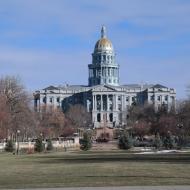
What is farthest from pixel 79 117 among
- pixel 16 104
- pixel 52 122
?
pixel 16 104

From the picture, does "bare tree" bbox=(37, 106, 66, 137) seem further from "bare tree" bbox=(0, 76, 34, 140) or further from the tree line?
"bare tree" bbox=(0, 76, 34, 140)

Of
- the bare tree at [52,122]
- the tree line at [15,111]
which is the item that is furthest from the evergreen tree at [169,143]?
the bare tree at [52,122]

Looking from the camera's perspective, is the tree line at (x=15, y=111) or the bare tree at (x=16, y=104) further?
the bare tree at (x=16, y=104)

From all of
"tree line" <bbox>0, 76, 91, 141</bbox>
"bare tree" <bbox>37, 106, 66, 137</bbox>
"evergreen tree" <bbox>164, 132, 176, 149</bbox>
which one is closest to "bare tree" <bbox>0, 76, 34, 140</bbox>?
"tree line" <bbox>0, 76, 91, 141</bbox>

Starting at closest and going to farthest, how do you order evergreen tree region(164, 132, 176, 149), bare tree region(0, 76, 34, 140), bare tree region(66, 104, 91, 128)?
evergreen tree region(164, 132, 176, 149), bare tree region(0, 76, 34, 140), bare tree region(66, 104, 91, 128)

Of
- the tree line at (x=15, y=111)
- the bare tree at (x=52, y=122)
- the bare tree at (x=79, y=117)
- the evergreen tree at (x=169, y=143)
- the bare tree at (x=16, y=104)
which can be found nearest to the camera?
the evergreen tree at (x=169, y=143)

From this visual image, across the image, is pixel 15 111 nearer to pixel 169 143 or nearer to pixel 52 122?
pixel 169 143

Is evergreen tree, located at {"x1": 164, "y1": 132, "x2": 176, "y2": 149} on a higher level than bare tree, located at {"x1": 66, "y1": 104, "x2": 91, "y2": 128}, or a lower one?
lower

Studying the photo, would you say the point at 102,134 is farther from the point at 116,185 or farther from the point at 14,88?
the point at 116,185

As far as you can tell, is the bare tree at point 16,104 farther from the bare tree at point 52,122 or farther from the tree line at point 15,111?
the bare tree at point 52,122

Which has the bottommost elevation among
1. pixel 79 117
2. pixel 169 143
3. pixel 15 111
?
pixel 169 143

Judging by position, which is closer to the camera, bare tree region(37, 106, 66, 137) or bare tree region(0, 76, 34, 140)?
bare tree region(0, 76, 34, 140)

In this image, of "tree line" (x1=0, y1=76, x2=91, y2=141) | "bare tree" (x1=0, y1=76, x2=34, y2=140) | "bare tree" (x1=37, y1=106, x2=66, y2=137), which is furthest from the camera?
"bare tree" (x1=37, y1=106, x2=66, y2=137)

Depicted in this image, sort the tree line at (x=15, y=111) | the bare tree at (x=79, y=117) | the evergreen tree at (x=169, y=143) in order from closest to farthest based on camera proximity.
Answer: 1. the evergreen tree at (x=169, y=143)
2. the tree line at (x=15, y=111)
3. the bare tree at (x=79, y=117)
